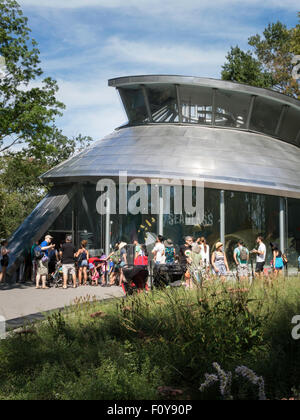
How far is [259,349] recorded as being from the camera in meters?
5.61

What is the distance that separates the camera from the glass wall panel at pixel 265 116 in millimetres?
23625

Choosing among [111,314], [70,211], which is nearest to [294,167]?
[70,211]

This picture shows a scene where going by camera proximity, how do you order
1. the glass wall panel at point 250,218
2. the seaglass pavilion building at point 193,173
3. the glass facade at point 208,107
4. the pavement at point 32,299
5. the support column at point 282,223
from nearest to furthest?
1. the pavement at point 32,299
2. the seaglass pavilion building at point 193,173
3. the glass wall panel at point 250,218
4. the support column at point 282,223
5. the glass facade at point 208,107

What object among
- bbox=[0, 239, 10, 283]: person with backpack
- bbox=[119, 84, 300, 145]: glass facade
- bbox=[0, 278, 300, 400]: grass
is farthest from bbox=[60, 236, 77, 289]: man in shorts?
bbox=[119, 84, 300, 145]: glass facade

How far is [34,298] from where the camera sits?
13.1m

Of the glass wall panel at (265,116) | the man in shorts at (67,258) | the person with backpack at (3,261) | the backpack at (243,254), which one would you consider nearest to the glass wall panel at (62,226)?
the person with backpack at (3,261)

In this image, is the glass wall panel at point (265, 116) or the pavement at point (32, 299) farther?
the glass wall panel at point (265, 116)

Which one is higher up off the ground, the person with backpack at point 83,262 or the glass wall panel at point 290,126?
the glass wall panel at point 290,126

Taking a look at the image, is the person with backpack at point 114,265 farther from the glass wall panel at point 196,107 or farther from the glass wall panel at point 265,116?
the glass wall panel at point 265,116

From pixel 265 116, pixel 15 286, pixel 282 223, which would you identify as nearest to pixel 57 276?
pixel 15 286

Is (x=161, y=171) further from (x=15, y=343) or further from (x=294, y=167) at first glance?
(x=15, y=343)

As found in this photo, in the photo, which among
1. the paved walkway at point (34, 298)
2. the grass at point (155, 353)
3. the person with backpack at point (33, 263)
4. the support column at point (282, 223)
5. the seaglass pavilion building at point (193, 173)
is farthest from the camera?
the support column at point (282, 223)

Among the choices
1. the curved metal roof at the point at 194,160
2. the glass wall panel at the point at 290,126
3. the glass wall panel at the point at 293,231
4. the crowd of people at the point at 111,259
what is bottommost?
the crowd of people at the point at 111,259

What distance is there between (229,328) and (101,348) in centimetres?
168
